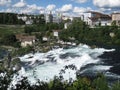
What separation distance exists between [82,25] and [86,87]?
75520 mm

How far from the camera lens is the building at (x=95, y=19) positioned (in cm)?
11612

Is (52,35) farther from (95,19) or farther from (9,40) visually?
(95,19)

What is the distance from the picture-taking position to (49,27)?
99125 mm

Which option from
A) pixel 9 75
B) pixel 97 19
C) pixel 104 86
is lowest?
pixel 97 19

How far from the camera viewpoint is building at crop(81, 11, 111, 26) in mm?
116125

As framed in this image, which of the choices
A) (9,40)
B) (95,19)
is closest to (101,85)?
(9,40)

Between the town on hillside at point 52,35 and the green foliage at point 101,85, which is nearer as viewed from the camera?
the green foliage at point 101,85

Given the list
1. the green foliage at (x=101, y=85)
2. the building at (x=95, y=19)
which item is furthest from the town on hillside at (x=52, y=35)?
the green foliage at (x=101, y=85)

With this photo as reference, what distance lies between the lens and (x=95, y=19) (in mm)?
123250

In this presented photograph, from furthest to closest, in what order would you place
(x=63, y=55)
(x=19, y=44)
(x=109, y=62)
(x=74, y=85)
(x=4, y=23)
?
(x=4, y=23) → (x=19, y=44) → (x=63, y=55) → (x=109, y=62) → (x=74, y=85)

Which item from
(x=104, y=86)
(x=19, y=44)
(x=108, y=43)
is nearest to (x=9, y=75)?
(x=104, y=86)

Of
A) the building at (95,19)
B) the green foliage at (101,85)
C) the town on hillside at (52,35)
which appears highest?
the green foliage at (101,85)

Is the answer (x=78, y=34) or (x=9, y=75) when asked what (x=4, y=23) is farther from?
(x=9, y=75)

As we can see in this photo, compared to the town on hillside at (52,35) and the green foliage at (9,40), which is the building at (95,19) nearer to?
the town on hillside at (52,35)
